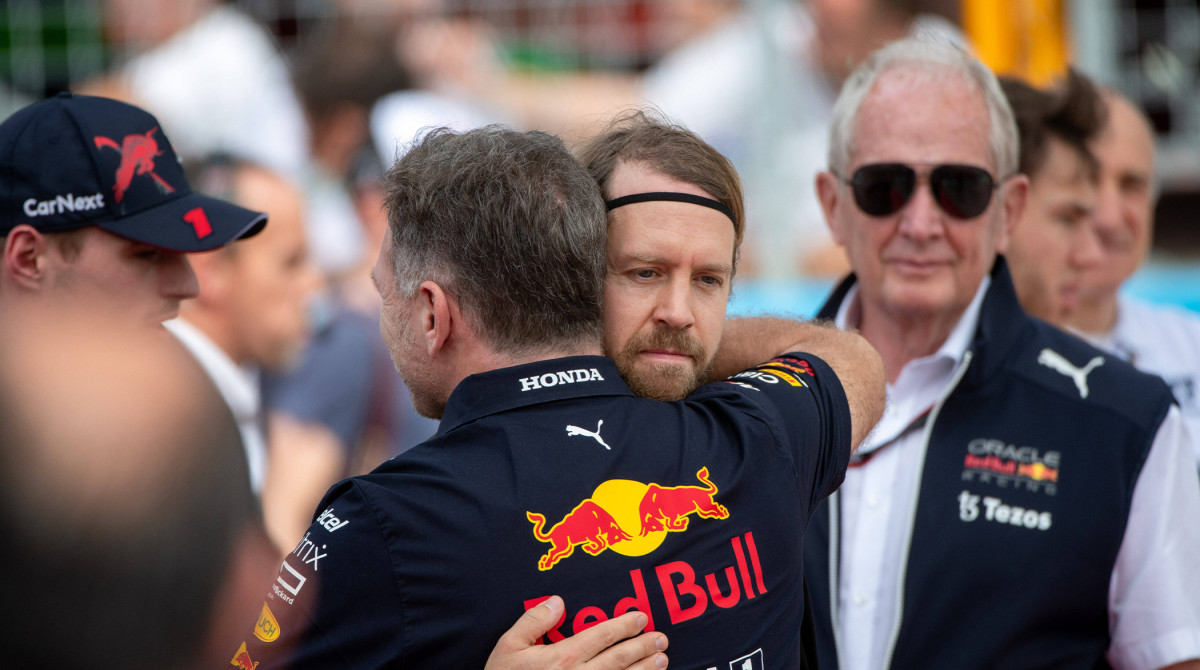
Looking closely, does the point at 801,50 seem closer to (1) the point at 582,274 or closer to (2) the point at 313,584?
(1) the point at 582,274

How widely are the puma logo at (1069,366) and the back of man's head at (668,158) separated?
2.99ft

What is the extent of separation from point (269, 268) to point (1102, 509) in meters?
3.26

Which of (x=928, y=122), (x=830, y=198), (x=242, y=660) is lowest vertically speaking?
(x=242, y=660)

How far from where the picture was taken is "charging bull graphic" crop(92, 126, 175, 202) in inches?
103

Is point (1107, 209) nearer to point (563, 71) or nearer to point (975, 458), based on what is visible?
point (975, 458)

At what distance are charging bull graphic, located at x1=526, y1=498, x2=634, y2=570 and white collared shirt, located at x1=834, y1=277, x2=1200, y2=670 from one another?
859mm

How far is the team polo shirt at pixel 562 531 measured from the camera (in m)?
1.60

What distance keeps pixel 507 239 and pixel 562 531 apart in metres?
0.48

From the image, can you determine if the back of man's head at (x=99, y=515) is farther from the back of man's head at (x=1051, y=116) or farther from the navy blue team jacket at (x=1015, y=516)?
the back of man's head at (x=1051, y=116)

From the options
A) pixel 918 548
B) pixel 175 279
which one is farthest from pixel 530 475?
pixel 175 279

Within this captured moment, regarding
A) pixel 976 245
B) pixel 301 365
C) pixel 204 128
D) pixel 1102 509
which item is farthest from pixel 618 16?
pixel 1102 509

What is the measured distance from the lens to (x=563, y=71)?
7.46m

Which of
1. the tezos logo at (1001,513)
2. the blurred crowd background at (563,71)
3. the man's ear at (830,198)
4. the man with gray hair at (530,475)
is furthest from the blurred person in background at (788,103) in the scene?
the man with gray hair at (530,475)

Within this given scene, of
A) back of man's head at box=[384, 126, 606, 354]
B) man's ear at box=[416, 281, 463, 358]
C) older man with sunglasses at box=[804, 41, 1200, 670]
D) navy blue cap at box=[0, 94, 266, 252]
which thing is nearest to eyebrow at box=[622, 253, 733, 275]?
back of man's head at box=[384, 126, 606, 354]
